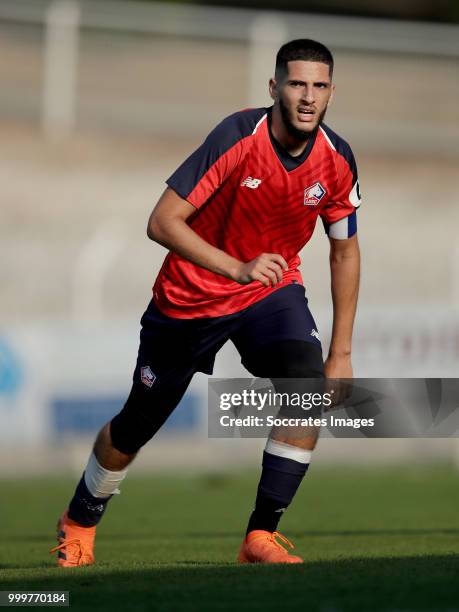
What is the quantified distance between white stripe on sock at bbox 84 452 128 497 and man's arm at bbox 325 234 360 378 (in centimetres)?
117

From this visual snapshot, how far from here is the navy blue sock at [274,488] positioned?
5.87 m

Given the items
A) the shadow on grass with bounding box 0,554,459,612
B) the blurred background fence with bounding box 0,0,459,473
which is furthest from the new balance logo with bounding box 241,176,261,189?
the blurred background fence with bounding box 0,0,459,473

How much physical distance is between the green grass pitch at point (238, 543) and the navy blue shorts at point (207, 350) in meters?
0.70

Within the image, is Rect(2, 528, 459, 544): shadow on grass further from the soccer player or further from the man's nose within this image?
the man's nose

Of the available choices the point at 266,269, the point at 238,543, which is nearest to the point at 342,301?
the point at 266,269

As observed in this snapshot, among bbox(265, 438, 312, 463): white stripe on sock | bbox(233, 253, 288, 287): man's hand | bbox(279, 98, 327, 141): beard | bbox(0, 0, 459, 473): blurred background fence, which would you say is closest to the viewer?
bbox(233, 253, 288, 287): man's hand

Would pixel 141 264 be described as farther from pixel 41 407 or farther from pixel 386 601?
pixel 386 601

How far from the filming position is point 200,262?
17.8 feet

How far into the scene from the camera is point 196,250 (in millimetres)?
5426

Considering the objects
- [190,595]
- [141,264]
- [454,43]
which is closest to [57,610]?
[190,595]

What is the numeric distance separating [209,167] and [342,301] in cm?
103

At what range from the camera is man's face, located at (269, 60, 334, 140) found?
5676 mm

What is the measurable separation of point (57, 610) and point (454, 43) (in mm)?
15494

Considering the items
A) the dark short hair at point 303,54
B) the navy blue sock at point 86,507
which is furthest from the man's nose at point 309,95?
the navy blue sock at point 86,507
